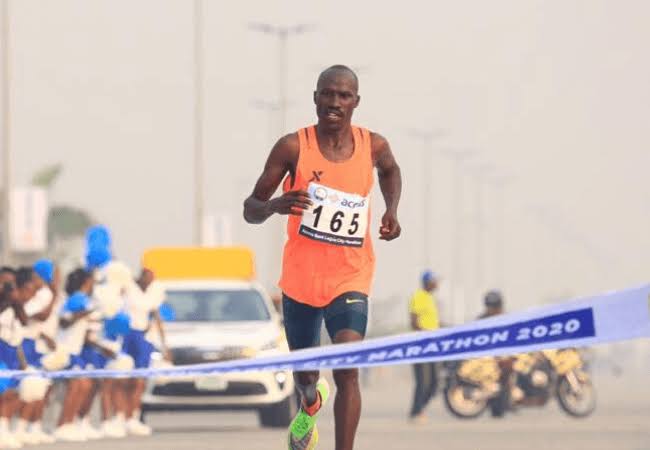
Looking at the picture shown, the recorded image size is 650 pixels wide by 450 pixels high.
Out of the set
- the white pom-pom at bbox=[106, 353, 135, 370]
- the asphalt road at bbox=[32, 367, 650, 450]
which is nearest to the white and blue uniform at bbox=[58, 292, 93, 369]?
the white pom-pom at bbox=[106, 353, 135, 370]

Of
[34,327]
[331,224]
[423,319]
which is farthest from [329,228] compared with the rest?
[423,319]

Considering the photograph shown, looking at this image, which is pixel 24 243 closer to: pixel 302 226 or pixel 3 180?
pixel 3 180

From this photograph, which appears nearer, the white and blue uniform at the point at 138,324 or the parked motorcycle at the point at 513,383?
the white and blue uniform at the point at 138,324

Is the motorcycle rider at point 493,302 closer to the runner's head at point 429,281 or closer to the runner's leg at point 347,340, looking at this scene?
the runner's head at point 429,281

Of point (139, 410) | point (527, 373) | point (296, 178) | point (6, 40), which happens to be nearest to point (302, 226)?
point (296, 178)

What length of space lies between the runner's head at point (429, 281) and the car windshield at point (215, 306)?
3636mm

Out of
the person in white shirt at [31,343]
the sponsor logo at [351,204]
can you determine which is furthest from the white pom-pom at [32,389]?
the sponsor logo at [351,204]

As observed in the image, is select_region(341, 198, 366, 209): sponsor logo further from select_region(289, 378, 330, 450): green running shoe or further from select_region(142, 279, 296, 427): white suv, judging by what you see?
select_region(142, 279, 296, 427): white suv

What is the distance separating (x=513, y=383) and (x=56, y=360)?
10.8 metres

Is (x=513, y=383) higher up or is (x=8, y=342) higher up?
(x=8, y=342)

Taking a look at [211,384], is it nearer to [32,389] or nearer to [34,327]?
[34,327]

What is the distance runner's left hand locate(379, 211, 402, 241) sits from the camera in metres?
11.9

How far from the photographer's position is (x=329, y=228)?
1198 centimetres

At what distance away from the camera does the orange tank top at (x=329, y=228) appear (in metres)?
11.9
